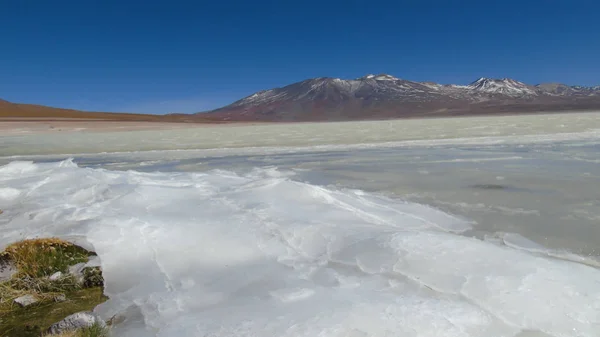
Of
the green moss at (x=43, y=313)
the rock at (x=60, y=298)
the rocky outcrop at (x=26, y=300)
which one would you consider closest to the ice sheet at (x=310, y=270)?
the green moss at (x=43, y=313)

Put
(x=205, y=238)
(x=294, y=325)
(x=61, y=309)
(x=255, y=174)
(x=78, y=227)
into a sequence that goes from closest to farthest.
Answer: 1. (x=294, y=325)
2. (x=61, y=309)
3. (x=205, y=238)
4. (x=78, y=227)
5. (x=255, y=174)

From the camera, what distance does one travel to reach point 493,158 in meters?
9.45

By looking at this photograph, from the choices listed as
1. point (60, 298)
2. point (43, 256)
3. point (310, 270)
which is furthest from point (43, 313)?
point (310, 270)

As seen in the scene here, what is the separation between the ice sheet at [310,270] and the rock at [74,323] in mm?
151

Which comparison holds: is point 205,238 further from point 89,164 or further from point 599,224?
point 89,164

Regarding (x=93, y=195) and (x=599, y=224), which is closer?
(x=599, y=224)

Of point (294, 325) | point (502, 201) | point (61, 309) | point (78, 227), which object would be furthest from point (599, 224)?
point (78, 227)

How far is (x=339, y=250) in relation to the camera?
3498 mm

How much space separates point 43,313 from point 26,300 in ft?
0.70

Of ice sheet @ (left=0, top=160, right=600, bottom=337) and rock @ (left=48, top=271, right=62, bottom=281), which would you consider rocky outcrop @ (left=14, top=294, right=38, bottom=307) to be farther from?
ice sheet @ (left=0, top=160, right=600, bottom=337)

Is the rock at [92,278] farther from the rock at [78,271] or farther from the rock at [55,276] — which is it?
the rock at [55,276]

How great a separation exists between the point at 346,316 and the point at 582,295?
136 cm

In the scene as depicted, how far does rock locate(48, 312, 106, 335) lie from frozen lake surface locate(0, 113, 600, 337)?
151 mm

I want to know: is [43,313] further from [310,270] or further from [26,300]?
[310,270]
